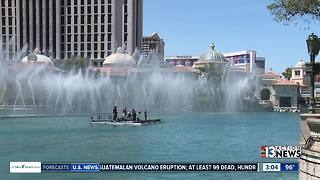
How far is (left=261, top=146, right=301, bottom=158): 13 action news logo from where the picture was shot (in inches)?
651

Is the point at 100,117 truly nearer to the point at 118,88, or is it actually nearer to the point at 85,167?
the point at 118,88

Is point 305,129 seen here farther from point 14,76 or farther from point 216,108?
point 216,108

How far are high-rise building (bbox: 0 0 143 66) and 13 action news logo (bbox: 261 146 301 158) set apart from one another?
141 m

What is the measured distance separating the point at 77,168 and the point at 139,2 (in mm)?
150670

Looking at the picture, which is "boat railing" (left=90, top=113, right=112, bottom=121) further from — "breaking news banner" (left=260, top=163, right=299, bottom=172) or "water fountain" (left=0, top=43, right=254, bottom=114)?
"breaking news banner" (left=260, top=163, right=299, bottom=172)

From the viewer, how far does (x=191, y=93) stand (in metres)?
117

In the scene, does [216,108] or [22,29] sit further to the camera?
[22,29]

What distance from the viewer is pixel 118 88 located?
102125 millimetres

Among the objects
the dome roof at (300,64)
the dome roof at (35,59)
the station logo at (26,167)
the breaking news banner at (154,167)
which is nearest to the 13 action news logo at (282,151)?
the breaking news banner at (154,167)

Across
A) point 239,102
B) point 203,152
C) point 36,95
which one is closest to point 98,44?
point 239,102

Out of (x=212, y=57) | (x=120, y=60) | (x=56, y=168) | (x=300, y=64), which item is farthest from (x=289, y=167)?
(x=300, y=64)

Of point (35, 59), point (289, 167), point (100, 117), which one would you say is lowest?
point (100, 117)

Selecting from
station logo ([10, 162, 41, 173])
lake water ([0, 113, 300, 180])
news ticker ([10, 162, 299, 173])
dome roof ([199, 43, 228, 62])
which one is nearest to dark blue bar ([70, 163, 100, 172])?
news ticker ([10, 162, 299, 173])

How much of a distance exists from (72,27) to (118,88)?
212 feet
